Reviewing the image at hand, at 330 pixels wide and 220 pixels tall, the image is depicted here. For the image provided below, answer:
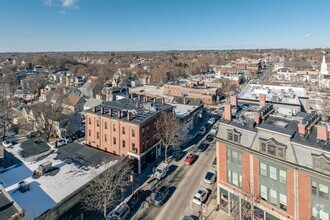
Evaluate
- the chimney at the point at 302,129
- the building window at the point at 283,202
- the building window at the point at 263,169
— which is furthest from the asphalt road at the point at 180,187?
the chimney at the point at 302,129

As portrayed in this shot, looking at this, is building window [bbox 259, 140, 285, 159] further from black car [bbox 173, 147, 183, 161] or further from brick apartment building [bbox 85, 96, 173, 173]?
black car [bbox 173, 147, 183, 161]

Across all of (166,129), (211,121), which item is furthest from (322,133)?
(211,121)

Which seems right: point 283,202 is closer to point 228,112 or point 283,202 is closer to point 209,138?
point 228,112

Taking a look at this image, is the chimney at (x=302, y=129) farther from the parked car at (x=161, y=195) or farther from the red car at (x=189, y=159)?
the red car at (x=189, y=159)

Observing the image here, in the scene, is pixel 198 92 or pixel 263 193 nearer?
pixel 263 193

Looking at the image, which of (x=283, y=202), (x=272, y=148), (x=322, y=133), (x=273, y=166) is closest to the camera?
(x=322, y=133)

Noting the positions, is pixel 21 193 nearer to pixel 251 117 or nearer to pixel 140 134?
pixel 140 134
